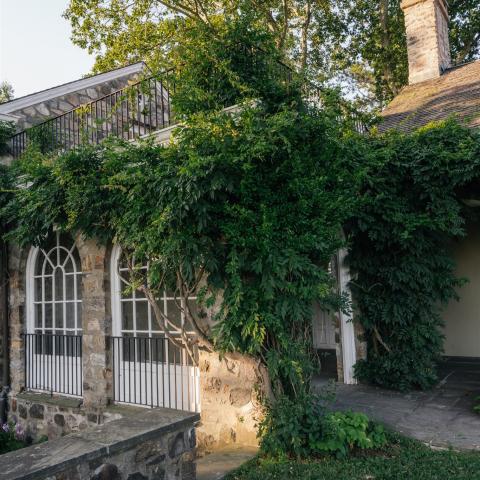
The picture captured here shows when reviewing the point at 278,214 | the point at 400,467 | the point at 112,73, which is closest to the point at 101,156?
the point at 278,214

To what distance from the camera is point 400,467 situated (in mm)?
3660

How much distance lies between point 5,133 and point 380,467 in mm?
7570

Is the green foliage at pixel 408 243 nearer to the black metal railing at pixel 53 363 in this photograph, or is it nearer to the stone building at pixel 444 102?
the stone building at pixel 444 102

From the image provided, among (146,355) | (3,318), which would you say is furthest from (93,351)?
(3,318)

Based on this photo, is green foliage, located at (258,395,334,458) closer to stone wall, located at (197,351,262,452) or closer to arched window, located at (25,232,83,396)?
stone wall, located at (197,351,262,452)

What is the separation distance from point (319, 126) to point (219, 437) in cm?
319

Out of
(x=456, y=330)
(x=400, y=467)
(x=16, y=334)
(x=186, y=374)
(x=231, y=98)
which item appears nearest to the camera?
(x=400, y=467)

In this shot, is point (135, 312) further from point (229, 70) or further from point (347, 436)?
point (229, 70)

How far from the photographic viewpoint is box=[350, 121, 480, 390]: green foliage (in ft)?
18.6

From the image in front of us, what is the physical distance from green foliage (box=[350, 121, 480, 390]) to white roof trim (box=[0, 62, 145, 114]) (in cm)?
642

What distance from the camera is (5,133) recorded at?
7.85 metres

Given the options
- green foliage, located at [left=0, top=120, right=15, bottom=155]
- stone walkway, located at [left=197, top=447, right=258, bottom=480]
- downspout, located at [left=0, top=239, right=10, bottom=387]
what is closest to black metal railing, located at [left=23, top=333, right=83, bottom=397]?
downspout, located at [left=0, top=239, right=10, bottom=387]

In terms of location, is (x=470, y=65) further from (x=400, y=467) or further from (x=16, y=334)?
(x=16, y=334)

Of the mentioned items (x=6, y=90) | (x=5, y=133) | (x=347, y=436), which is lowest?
(x=347, y=436)
